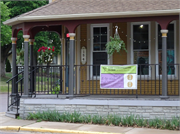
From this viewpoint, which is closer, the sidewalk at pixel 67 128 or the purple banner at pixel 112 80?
the sidewalk at pixel 67 128

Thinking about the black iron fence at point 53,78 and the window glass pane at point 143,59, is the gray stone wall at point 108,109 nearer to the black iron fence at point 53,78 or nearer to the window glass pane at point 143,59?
the black iron fence at point 53,78

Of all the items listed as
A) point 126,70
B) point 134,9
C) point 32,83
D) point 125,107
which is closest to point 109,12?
point 134,9

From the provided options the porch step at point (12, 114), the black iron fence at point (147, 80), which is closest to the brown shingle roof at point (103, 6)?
the black iron fence at point (147, 80)

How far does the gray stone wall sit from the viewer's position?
993cm

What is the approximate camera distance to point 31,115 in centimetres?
1088

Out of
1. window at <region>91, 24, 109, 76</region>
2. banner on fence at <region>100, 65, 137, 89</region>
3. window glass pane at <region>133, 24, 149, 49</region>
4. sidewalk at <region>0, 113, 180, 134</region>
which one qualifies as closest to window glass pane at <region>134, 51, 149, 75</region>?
window glass pane at <region>133, 24, 149, 49</region>

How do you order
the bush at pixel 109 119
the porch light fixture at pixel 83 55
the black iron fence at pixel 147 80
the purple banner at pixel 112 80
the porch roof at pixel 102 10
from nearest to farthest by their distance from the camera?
the bush at pixel 109 119, the porch roof at pixel 102 10, the purple banner at pixel 112 80, the black iron fence at pixel 147 80, the porch light fixture at pixel 83 55

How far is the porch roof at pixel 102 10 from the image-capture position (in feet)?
32.9

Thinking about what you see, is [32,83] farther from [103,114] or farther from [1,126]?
[103,114]

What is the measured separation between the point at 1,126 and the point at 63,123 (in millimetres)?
2053

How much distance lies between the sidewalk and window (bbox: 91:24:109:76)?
3.31 meters

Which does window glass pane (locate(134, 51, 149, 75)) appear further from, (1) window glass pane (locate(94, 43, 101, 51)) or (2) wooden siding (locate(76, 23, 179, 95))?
(1) window glass pane (locate(94, 43, 101, 51))

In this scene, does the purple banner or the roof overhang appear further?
the purple banner

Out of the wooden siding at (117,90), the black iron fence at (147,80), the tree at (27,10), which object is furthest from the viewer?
the tree at (27,10)
